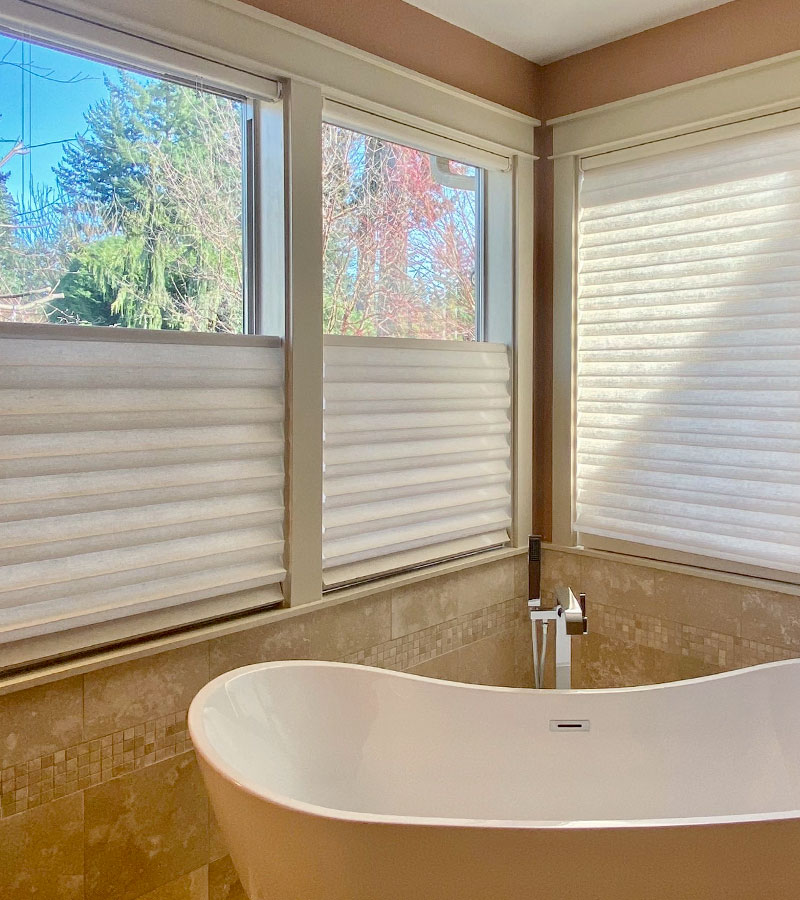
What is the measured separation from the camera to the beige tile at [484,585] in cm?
280

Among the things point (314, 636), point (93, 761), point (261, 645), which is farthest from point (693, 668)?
point (93, 761)

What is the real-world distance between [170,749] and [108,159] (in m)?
1.49

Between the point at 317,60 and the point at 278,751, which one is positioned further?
the point at 317,60

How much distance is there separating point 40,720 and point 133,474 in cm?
59

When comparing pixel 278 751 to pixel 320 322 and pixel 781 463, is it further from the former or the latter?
pixel 781 463

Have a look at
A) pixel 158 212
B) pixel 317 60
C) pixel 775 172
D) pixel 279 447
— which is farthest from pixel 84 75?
pixel 775 172

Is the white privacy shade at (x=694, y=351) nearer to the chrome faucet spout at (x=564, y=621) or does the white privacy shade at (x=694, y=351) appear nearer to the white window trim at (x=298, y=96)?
the white window trim at (x=298, y=96)

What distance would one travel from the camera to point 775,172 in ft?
7.96

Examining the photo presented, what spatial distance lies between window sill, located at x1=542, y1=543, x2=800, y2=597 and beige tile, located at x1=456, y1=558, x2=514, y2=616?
0.22 m

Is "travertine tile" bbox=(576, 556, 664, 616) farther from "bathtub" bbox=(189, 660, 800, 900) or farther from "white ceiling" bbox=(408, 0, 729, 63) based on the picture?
"white ceiling" bbox=(408, 0, 729, 63)

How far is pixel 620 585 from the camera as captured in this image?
286 centimetres

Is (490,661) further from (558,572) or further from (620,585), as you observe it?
(620,585)

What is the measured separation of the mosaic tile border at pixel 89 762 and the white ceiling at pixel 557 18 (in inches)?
89.0

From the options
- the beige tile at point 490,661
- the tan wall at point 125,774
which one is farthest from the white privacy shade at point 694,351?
the tan wall at point 125,774
